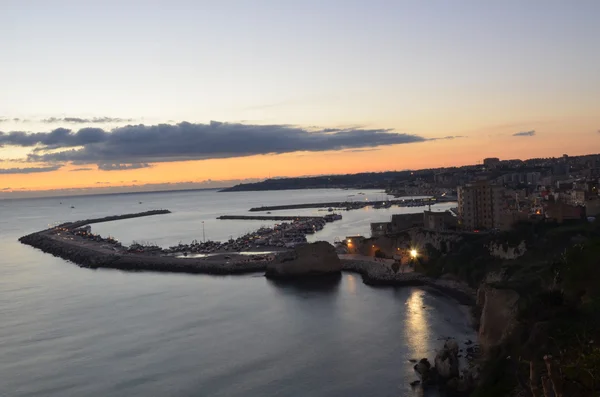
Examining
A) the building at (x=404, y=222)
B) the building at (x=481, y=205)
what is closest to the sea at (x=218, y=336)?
the building at (x=404, y=222)

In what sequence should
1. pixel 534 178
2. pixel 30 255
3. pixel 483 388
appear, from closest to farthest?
pixel 483 388
pixel 30 255
pixel 534 178

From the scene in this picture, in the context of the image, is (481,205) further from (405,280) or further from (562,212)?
(405,280)

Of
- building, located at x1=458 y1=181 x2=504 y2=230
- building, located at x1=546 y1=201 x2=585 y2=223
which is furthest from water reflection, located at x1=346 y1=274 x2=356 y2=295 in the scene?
building, located at x1=546 y1=201 x2=585 y2=223

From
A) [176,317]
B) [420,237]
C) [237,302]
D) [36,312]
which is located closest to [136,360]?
[176,317]

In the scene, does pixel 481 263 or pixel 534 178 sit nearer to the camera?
pixel 481 263

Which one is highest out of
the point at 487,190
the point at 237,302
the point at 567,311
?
the point at 487,190

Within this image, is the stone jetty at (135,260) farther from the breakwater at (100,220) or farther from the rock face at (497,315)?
the breakwater at (100,220)

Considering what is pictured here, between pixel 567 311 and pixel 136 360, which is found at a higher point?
pixel 567 311

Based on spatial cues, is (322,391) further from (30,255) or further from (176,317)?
(30,255)

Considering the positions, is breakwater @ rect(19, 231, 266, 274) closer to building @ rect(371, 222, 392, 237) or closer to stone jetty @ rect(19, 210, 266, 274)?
stone jetty @ rect(19, 210, 266, 274)
